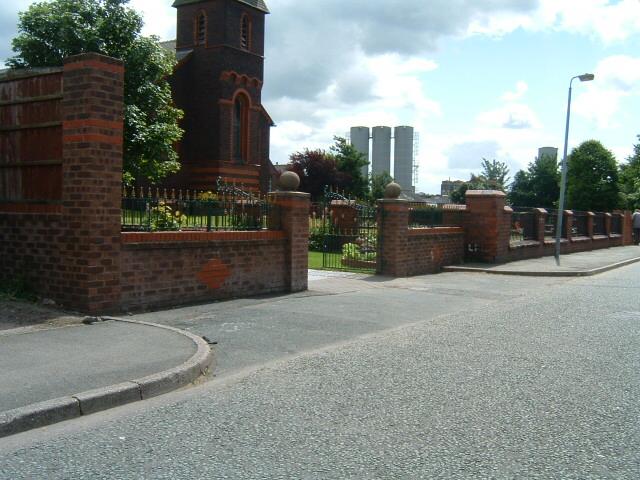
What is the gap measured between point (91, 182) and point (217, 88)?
30968 millimetres

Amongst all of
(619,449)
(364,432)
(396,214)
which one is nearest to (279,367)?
(364,432)

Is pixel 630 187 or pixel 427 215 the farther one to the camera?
pixel 630 187

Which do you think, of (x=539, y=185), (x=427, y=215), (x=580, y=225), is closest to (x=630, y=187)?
(x=539, y=185)

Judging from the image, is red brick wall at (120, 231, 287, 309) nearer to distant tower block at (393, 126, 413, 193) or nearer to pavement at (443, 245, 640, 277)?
A: pavement at (443, 245, 640, 277)

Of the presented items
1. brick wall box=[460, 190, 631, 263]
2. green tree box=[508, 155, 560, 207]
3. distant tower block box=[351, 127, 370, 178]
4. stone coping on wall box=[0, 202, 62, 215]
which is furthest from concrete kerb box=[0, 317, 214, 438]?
distant tower block box=[351, 127, 370, 178]

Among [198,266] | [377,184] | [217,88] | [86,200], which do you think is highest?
[217,88]

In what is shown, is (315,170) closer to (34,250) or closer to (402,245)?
(402,245)

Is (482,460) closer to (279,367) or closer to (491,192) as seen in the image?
(279,367)

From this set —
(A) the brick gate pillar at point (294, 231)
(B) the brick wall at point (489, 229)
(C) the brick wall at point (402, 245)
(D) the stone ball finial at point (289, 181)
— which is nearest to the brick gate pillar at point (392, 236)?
(C) the brick wall at point (402, 245)

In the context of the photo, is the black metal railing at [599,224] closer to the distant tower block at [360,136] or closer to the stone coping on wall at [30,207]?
the stone coping on wall at [30,207]

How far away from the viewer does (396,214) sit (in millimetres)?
15703

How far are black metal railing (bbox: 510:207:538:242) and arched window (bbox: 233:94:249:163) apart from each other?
68.7ft

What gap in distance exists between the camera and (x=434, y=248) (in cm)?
1767

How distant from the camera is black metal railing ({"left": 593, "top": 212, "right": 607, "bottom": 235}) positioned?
104ft
